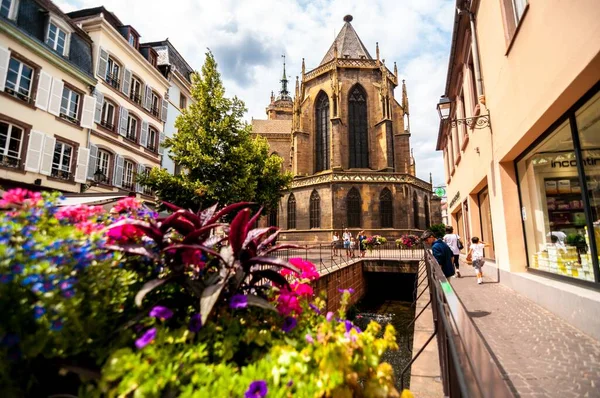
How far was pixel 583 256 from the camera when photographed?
484 centimetres

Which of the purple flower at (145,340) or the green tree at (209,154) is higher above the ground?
the green tree at (209,154)

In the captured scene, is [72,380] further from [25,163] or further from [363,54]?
[363,54]

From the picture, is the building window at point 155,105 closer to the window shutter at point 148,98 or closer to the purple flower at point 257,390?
the window shutter at point 148,98

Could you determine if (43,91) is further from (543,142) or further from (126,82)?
(543,142)

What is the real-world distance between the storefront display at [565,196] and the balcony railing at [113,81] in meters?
18.2

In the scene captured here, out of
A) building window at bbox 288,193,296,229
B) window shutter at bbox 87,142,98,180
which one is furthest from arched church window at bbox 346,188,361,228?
window shutter at bbox 87,142,98,180

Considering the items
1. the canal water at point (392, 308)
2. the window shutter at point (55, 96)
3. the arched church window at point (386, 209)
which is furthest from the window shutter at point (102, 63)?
the arched church window at point (386, 209)

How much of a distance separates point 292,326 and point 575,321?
4949mm

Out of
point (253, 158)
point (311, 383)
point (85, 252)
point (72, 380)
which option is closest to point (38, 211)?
point (85, 252)

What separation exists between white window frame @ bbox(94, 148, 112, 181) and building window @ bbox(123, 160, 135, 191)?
108cm

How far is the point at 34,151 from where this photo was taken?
11.7m

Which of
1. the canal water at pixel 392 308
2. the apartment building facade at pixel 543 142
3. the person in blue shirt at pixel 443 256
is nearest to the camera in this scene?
the apartment building facade at pixel 543 142

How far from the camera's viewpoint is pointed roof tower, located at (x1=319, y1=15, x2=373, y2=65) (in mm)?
38059

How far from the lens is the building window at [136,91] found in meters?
17.3
